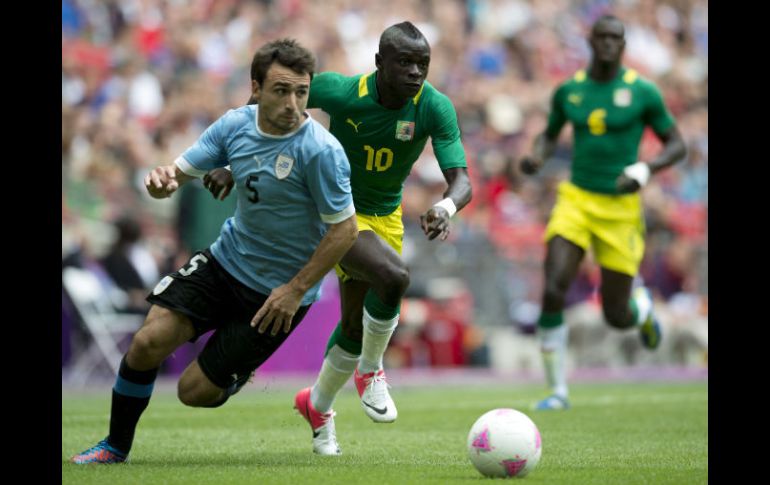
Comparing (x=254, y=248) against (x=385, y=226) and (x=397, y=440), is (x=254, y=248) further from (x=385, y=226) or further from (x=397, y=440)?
(x=397, y=440)

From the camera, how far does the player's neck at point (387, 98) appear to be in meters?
8.55

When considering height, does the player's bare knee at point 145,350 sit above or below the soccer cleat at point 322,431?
above

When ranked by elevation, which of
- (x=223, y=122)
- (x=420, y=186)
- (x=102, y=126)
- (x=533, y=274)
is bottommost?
(x=533, y=274)

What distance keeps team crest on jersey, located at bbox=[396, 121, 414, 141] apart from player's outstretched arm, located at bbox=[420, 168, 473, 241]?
0.39 meters

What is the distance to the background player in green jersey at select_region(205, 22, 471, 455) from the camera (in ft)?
27.2

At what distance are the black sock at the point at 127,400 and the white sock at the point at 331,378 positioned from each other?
150 centimetres

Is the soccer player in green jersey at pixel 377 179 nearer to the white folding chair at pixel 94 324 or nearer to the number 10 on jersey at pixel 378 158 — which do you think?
the number 10 on jersey at pixel 378 158

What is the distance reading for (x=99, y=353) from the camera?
15.9 metres

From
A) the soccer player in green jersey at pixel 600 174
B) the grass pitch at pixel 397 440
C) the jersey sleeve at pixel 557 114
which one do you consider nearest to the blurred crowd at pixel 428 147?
the grass pitch at pixel 397 440

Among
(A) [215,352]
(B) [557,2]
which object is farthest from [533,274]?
(A) [215,352]

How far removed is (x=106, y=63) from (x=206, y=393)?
12178 millimetres

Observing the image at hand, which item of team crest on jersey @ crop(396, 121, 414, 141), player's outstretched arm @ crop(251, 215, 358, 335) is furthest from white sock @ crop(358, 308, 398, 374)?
player's outstretched arm @ crop(251, 215, 358, 335)

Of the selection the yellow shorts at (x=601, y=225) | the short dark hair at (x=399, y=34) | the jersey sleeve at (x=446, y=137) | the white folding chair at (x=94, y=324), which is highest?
the short dark hair at (x=399, y=34)
